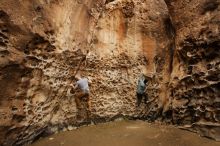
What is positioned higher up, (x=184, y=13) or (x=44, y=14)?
(x=184, y=13)

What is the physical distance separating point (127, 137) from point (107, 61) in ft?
4.88

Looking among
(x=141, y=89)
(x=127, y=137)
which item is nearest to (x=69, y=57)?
(x=127, y=137)

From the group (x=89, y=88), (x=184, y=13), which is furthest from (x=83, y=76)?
(x=184, y=13)

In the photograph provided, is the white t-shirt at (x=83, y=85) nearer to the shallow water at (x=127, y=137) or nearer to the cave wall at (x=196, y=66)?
the shallow water at (x=127, y=137)

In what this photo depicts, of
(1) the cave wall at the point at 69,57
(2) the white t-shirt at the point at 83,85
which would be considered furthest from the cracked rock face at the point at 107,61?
(2) the white t-shirt at the point at 83,85

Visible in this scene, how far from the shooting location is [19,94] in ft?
9.60

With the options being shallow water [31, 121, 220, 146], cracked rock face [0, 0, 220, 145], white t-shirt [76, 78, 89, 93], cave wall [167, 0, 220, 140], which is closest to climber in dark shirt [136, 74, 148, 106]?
cracked rock face [0, 0, 220, 145]

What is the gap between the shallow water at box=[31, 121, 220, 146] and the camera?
3.23 meters

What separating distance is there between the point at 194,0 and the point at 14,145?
3301 millimetres

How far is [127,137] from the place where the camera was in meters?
3.50

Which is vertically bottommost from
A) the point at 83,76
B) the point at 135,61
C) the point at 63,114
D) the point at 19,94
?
the point at 63,114

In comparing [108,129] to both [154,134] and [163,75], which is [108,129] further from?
[163,75]

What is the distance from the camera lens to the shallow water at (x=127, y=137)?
323cm

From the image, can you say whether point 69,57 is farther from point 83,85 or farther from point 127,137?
point 127,137
